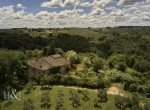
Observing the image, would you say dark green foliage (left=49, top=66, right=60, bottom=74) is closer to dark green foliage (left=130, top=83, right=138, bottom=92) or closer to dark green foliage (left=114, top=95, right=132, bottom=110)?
dark green foliage (left=114, top=95, right=132, bottom=110)

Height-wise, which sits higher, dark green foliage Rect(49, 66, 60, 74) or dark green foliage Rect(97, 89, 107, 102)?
dark green foliage Rect(49, 66, 60, 74)

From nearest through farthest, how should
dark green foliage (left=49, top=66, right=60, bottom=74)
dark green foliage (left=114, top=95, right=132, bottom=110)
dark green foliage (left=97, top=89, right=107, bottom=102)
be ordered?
dark green foliage (left=114, top=95, right=132, bottom=110)
dark green foliage (left=97, top=89, right=107, bottom=102)
dark green foliage (left=49, top=66, right=60, bottom=74)

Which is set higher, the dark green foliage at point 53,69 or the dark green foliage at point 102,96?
the dark green foliage at point 53,69

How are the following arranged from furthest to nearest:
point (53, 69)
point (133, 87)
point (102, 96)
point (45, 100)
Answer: point (53, 69) < point (133, 87) < point (102, 96) < point (45, 100)

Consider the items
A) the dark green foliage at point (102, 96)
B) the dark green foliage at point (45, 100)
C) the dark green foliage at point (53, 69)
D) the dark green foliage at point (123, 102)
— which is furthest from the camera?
the dark green foliage at point (53, 69)

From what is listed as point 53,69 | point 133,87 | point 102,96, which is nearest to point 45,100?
point 102,96

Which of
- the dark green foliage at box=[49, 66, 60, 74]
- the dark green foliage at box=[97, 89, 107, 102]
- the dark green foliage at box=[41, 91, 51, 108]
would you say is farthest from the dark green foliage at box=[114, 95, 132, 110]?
the dark green foliage at box=[49, 66, 60, 74]

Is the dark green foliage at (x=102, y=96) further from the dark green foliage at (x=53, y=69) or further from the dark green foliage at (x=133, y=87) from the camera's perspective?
the dark green foliage at (x=53, y=69)

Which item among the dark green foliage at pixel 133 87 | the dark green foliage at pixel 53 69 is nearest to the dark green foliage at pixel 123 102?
the dark green foliage at pixel 133 87

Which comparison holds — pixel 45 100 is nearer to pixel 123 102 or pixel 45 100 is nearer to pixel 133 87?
pixel 123 102

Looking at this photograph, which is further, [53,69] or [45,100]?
[53,69]

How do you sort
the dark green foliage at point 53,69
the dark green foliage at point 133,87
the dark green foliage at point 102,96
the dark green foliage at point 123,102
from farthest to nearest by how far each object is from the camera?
the dark green foliage at point 53,69 < the dark green foliage at point 133,87 < the dark green foliage at point 102,96 < the dark green foliage at point 123,102

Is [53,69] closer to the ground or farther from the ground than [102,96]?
farther from the ground

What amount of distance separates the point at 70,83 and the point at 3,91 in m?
14.4
